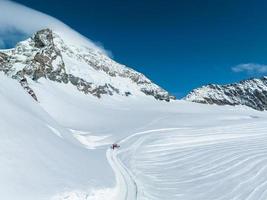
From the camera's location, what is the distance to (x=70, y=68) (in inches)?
5241

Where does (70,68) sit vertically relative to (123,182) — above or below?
above

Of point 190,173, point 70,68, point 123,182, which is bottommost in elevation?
point 123,182

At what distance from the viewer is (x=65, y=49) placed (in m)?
158

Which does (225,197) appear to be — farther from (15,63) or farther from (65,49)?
(65,49)

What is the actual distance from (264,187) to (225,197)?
1745 millimetres

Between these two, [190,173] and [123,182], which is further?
[190,173]

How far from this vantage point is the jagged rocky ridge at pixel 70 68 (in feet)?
276

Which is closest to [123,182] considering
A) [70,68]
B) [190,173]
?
[190,173]

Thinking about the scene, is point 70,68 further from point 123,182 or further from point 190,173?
point 123,182

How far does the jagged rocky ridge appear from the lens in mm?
84188

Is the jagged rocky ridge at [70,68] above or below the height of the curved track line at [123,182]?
above

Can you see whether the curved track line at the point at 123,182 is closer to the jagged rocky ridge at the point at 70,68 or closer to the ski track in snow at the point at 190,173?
the ski track in snow at the point at 190,173

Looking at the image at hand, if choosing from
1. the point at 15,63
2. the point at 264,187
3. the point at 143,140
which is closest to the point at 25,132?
the point at 264,187

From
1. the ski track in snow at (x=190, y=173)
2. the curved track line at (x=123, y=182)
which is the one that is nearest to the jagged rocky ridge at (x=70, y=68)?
the ski track in snow at (x=190, y=173)
